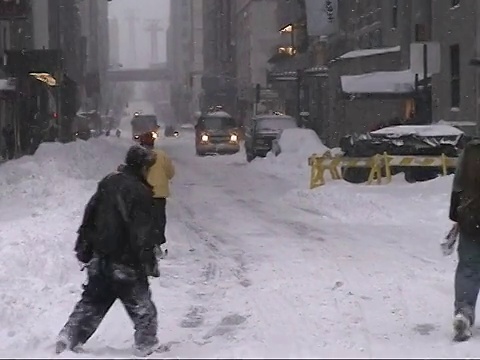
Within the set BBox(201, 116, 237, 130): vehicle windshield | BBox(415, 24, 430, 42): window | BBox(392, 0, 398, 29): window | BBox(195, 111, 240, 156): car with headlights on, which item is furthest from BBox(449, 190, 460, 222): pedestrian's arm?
BBox(201, 116, 237, 130): vehicle windshield

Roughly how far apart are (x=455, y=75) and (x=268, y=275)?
19560mm

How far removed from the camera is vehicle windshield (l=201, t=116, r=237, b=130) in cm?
4278

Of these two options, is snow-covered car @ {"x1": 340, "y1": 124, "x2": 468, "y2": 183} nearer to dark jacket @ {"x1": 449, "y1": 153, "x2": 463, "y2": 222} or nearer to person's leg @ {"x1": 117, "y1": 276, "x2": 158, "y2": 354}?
dark jacket @ {"x1": 449, "y1": 153, "x2": 463, "y2": 222}

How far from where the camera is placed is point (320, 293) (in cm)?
1004

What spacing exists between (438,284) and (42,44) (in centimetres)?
4287

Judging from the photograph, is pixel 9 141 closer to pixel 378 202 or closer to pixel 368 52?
pixel 368 52

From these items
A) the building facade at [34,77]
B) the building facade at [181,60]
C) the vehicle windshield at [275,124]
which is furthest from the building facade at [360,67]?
the building facade at [181,60]

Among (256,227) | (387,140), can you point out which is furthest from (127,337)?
(387,140)

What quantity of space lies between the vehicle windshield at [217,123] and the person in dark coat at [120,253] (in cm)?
3518

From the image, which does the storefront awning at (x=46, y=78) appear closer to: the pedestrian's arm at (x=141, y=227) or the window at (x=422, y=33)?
the window at (x=422, y=33)

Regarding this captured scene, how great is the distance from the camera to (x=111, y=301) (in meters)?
7.55

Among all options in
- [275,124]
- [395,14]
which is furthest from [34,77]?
[395,14]

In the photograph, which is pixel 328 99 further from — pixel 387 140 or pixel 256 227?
pixel 256 227

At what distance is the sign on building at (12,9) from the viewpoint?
29797 mm
